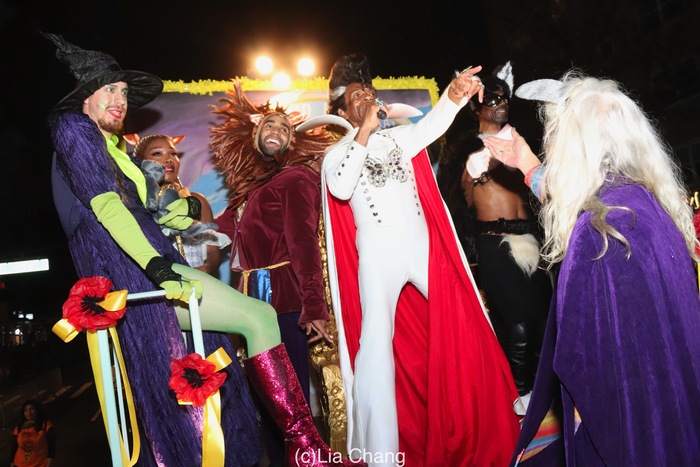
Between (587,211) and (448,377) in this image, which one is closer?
(587,211)

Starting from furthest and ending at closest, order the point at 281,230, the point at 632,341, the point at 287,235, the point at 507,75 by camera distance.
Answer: the point at 507,75 → the point at 281,230 → the point at 287,235 → the point at 632,341

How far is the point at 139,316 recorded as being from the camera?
2377mm

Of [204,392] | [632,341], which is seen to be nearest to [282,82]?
[204,392]

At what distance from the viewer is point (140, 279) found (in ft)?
8.01

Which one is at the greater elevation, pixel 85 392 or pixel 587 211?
pixel 587 211

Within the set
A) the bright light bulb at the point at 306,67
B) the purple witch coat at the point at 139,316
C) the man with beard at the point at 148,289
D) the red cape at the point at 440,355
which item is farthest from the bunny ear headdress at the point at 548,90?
the bright light bulb at the point at 306,67

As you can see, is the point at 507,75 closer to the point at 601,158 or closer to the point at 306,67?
the point at 306,67

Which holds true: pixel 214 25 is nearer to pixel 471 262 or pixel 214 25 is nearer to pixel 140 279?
pixel 471 262

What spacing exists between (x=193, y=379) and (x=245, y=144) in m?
2.36

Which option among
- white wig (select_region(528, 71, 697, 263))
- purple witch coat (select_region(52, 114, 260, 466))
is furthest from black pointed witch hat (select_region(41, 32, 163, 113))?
white wig (select_region(528, 71, 697, 263))

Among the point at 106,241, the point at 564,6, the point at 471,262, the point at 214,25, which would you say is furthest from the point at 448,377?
the point at 564,6

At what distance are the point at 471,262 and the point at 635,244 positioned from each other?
2.57 meters

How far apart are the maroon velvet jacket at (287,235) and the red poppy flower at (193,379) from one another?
1.12m

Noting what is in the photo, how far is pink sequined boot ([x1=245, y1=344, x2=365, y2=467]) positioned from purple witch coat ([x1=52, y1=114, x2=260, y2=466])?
0.14 metres
